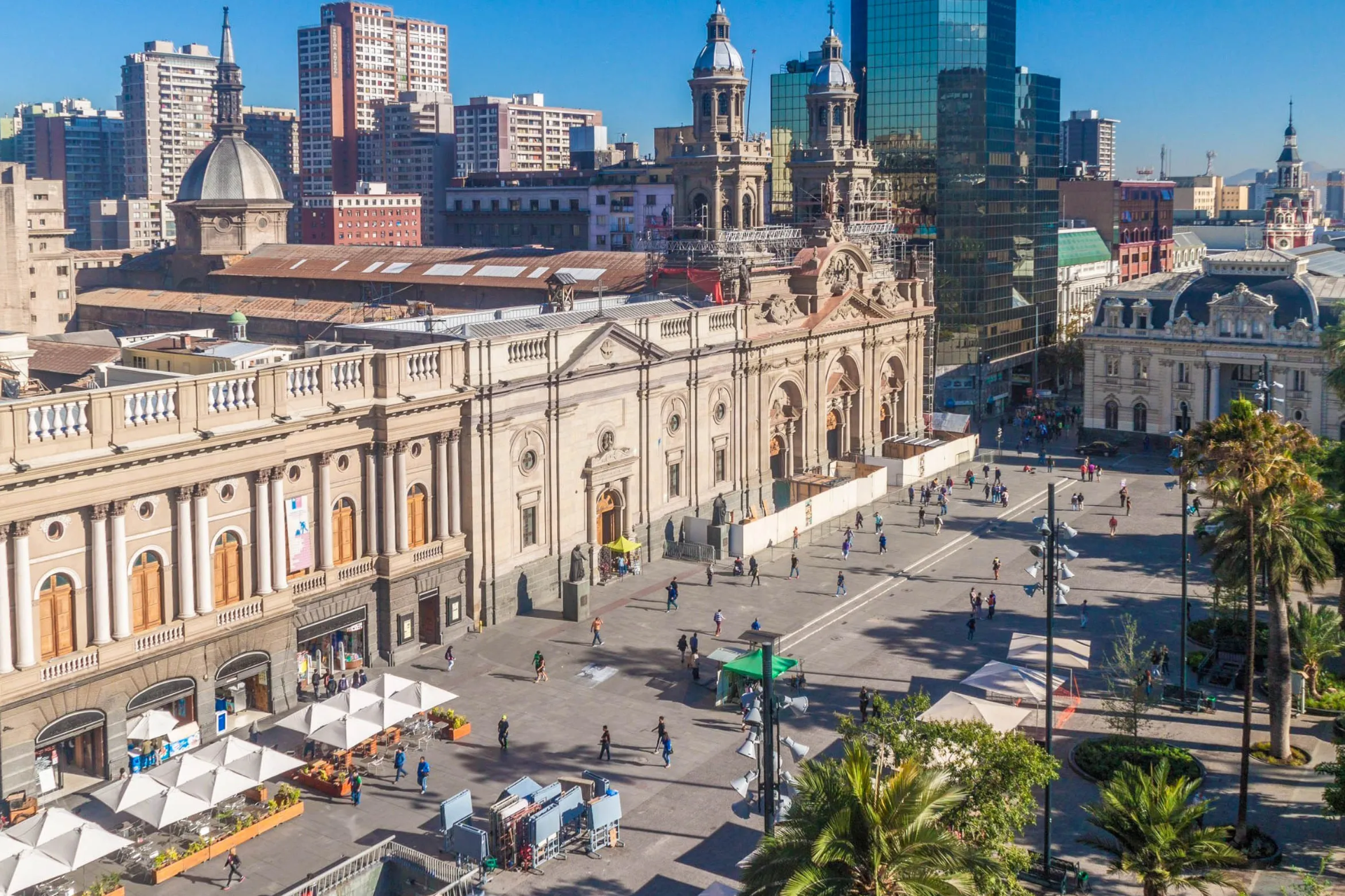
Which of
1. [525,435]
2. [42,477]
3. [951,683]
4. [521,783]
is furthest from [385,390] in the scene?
[951,683]

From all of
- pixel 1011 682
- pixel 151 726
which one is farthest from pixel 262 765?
pixel 1011 682

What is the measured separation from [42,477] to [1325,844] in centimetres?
3776

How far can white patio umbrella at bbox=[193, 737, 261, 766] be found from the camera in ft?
128

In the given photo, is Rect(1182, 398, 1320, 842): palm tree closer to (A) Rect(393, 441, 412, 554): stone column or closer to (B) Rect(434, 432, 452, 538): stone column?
(B) Rect(434, 432, 452, 538): stone column

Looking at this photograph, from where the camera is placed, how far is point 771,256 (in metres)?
84.6

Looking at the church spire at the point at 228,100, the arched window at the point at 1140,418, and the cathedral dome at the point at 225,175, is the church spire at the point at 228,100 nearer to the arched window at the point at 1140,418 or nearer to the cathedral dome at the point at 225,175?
the cathedral dome at the point at 225,175

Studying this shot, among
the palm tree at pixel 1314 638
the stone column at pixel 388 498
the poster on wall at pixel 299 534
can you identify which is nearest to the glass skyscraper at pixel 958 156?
the palm tree at pixel 1314 638

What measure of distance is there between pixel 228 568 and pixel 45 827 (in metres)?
13.6

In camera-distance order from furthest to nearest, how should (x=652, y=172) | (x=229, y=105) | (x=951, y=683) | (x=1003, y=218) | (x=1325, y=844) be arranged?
(x=652, y=172), (x=1003, y=218), (x=229, y=105), (x=951, y=683), (x=1325, y=844)

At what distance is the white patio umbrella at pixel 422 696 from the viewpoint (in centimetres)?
4409

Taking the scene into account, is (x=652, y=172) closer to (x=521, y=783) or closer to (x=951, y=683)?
(x=951, y=683)

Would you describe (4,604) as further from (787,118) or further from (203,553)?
(787,118)

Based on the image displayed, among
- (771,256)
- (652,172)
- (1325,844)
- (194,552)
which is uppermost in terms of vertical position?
(652,172)

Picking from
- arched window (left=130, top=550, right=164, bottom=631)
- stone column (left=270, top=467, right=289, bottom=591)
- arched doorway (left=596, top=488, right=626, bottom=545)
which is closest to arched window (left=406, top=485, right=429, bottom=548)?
stone column (left=270, top=467, right=289, bottom=591)
